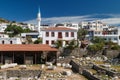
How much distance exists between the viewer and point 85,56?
2069 inches

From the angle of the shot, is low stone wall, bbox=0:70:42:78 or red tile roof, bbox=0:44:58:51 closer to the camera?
low stone wall, bbox=0:70:42:78

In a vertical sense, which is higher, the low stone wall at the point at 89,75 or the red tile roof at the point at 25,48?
the red tile roof at the point at 25,48

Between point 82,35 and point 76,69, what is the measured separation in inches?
2028

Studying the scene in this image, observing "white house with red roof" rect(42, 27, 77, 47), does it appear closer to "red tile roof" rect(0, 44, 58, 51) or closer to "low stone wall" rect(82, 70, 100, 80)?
"red tile roof" rect(0, 44, 58, 51)

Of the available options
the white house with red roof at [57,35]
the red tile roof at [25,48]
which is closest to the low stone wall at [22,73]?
the red tile roof at [25,48]

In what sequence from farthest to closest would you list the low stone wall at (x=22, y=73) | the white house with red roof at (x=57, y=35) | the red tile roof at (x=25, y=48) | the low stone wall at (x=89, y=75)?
the white house with red roof at (x=57, y=35)
the red tile roof at (x=25, y=48)
the low stone wall at (x=22, y=73)
the low stone wall at (x=89, y=75)

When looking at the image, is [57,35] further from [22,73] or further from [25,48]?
[22,73]

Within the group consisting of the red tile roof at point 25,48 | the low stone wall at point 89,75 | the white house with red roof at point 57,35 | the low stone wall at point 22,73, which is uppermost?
the white house with red roof at point 57,35

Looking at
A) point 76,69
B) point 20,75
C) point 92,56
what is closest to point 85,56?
point 92,56

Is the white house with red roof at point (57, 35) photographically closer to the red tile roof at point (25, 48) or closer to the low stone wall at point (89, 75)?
the red tile roof at point (25, 48)

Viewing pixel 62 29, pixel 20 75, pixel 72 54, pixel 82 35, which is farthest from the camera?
pixel 82 35

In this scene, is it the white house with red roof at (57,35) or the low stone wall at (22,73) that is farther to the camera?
the white house with red roof at (57,35)

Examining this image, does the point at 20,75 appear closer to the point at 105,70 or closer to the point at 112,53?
the point at 105,70

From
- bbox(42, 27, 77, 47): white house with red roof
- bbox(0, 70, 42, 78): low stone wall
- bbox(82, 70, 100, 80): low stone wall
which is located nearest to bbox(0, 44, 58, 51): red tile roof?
bbox(0, 70, 42, 78): low stone wall
